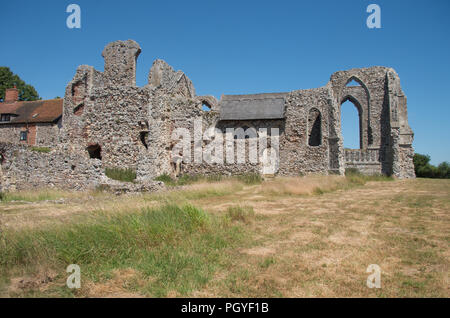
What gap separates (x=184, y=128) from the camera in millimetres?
16125

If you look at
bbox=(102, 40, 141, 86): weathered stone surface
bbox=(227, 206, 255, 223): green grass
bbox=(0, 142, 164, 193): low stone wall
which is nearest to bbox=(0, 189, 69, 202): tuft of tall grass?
bbox=(0, 142, 164, 193): low stone wall

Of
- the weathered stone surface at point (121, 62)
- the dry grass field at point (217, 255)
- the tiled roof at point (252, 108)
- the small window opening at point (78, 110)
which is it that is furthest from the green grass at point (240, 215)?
the tiled roof at point (252, 108)

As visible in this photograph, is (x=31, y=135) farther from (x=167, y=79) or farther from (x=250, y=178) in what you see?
(x=250, y=178)

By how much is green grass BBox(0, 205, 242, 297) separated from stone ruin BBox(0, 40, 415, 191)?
708cm

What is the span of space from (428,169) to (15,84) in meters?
54.1

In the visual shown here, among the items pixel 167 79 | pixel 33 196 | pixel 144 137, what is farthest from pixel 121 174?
pixel 167 79

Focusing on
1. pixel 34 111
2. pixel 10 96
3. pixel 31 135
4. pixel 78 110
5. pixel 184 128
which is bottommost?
pixel 184 128

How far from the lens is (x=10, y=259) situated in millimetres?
3691

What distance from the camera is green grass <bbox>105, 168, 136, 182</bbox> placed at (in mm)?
14514

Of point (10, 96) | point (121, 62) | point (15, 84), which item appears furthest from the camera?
Answer: point (15, 84)

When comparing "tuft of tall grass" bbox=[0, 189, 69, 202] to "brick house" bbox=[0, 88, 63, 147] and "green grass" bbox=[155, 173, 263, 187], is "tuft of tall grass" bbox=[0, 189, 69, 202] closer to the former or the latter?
"green grass" bbox=[155, 173, 263, 187]

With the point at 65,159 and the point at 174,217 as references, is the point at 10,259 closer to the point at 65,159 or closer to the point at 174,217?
the point at 174,217

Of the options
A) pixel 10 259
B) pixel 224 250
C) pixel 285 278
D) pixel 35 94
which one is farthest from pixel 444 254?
pixel 35 94

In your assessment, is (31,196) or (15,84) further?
(15,84)
